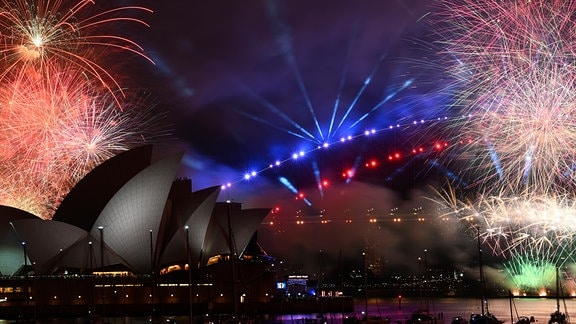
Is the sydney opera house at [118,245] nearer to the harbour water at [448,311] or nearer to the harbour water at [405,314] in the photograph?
the harbour water at [405,314]

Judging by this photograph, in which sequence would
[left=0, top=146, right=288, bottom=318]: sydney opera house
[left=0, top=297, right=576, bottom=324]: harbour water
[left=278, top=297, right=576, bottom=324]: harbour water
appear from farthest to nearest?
[left=278, top=297, right=576, bottom=324]: harbour water < [left=0, top=297, right=576, bottom=324]: harbour water < [left=0, top=146, right=288, bottom=318]: sydney opera house

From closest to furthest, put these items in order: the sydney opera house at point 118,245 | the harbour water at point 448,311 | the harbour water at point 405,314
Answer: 1. the sydney opera house at point 118,245
2. the harbour water at point 405,314
3. the harbour water at point 448,311

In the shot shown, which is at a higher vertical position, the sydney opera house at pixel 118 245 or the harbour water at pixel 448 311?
the sydney opera house at pixel 118 245

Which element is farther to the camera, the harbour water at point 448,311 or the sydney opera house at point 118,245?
the harbour water at point 448,311

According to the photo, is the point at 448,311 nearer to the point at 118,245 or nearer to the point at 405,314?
the point at 405,314

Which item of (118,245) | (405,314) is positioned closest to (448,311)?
(405,314)

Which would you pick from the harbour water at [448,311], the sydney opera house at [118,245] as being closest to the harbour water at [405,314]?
the harbour water at [448,311]

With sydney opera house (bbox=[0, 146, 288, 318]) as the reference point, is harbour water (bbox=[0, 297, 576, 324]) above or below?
below

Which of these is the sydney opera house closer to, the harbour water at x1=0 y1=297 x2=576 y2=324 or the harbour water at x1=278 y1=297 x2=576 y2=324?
the harbour water at x1=0 y1=297 x2=576 y2=324

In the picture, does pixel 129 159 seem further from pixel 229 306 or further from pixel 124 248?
pixel 229 306

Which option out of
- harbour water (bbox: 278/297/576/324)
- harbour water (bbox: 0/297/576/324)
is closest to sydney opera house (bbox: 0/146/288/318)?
harbour water (bbox: 0/297/576/324)
